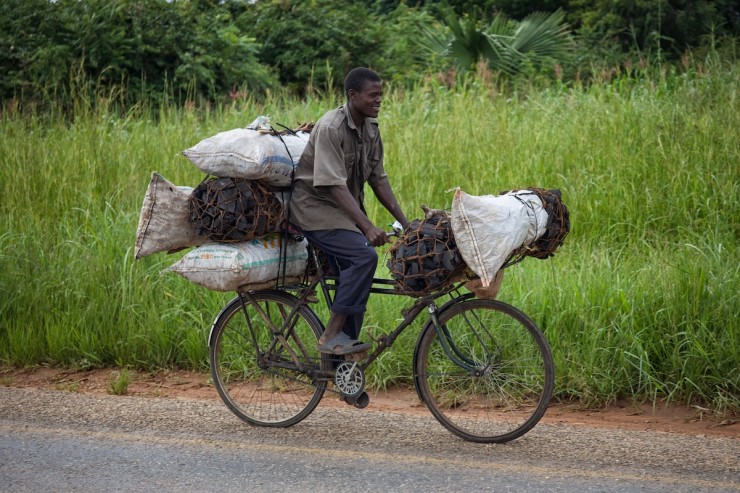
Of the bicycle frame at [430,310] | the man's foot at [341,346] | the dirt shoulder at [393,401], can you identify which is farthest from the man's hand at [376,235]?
the dirt shoulder at [393,401]

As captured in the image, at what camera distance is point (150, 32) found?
1255 centimetres

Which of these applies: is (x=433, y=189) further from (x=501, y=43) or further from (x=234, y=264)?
(x=501, y=43)

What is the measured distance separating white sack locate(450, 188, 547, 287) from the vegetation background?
5.84 ft

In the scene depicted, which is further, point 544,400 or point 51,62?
point 51,62

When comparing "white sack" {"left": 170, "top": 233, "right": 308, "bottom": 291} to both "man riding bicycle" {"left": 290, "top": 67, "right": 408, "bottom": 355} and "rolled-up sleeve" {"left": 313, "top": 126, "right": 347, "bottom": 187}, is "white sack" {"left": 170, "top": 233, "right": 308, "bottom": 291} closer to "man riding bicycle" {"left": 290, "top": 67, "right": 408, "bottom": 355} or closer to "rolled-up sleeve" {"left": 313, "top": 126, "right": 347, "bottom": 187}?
"man riding bicycle" {"left": 290, "top": 67, "right": 408, "bottom": 355}

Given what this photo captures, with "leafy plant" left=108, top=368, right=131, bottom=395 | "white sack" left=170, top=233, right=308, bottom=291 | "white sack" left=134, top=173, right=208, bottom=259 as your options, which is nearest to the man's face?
"white sack" left=170, top=233, right=308, bottom=291

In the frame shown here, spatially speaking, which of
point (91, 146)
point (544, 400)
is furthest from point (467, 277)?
point (91, 146)

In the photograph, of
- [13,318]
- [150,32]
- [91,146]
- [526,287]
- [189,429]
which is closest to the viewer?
[189,429]

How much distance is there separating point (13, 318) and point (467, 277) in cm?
421

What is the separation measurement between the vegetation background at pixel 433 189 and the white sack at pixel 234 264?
1.51 meters

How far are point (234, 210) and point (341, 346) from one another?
37.1 inches

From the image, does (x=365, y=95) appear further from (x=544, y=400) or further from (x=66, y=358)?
(x=66, y=358)

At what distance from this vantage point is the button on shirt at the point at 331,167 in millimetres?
4660

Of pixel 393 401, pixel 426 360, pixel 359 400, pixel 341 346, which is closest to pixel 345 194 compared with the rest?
pixel 341 346
